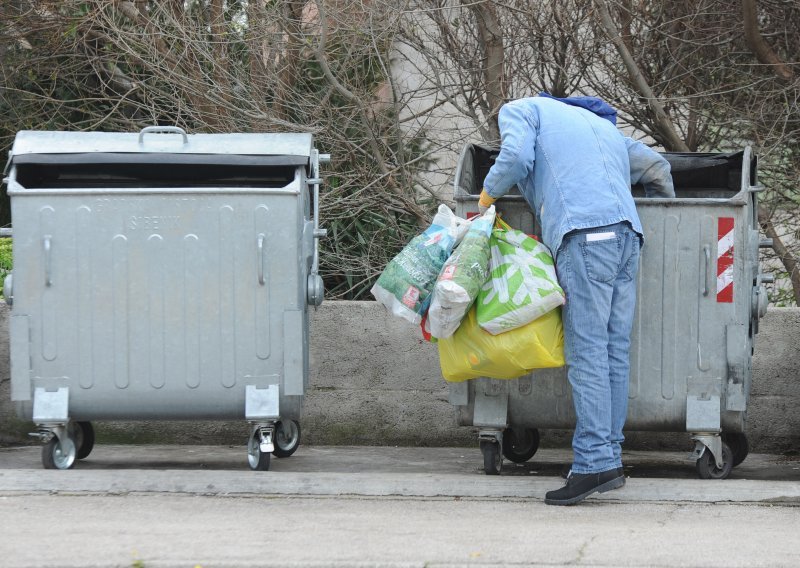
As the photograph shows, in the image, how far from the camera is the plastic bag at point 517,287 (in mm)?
4270

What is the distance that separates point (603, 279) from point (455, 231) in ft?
2.08

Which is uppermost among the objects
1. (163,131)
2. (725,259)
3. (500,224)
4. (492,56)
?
(492,56)

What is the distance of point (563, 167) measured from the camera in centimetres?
436

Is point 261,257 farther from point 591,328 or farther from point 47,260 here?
point 591,328

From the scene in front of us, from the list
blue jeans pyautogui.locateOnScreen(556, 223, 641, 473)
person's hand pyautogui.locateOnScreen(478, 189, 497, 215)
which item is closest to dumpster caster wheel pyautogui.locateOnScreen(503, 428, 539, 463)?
blue jeans pyautogui.locateOnScreen(556, 223, 641, 473)

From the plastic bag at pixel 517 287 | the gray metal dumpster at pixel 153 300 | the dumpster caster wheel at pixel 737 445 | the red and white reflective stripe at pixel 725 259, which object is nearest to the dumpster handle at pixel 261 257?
the gray metal dumpster at pixel 153 300

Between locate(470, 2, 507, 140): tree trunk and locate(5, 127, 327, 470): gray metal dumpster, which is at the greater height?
locate(470, 2, 507, 140): tree trunk

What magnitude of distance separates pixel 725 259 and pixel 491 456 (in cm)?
129

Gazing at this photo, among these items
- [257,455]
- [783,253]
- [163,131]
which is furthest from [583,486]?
[783,253]

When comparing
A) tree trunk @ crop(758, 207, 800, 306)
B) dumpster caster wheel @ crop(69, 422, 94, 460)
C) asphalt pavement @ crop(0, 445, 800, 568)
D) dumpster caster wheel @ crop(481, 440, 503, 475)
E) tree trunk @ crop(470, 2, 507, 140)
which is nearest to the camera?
asphalt pavement @ crop(0, 445, 800, 568)

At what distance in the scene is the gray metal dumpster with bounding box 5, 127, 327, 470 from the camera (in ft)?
15.4

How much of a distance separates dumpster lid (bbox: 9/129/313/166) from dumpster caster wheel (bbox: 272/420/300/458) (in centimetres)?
132

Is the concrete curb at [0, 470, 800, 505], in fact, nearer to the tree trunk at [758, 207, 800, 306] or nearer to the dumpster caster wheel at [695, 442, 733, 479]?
the dumpster caster wheel at [695, 442, 733, 479]

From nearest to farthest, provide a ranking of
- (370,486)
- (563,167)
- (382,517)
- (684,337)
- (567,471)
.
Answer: (382,517)
(563,167)
(370,486)
(684,337)
(567,471)
